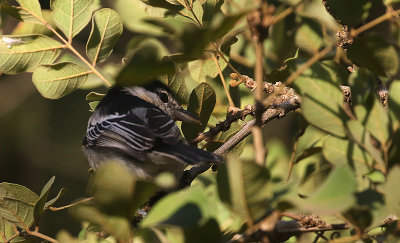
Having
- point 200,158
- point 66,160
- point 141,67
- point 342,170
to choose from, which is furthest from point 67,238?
point 66,160

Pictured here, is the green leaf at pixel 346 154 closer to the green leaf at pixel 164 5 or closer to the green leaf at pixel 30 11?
the green leaf at pixel 164 5

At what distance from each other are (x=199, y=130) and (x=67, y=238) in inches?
57.7

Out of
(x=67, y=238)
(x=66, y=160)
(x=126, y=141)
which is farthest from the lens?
(x=66, y=160)

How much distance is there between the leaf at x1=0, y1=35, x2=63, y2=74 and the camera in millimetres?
2854

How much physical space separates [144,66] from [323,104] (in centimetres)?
70

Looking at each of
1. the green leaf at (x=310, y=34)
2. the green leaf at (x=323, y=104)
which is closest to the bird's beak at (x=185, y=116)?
the green leaf at (x=310, y=34)

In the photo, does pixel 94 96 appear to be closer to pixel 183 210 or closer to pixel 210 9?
pixel 210 9

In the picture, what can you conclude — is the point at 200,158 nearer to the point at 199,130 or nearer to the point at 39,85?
the point at 199,130

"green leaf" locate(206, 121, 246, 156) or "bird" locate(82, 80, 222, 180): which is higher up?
"green leaf" locate(206, 121, 246, 156)

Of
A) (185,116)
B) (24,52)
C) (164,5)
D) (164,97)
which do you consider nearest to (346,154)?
(164,5)

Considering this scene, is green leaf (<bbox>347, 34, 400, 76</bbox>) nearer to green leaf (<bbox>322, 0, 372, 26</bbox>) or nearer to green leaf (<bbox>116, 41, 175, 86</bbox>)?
green leaf (<bbox>322, 0, 372, 26</bbox>)

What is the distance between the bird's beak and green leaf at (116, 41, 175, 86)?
1538mm

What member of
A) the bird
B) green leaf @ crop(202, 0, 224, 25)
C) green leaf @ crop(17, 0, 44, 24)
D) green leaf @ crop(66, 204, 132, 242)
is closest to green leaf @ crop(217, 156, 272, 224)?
green leaf @ crop(66, 204, 132, 242)

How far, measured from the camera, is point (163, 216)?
1.45 meters
